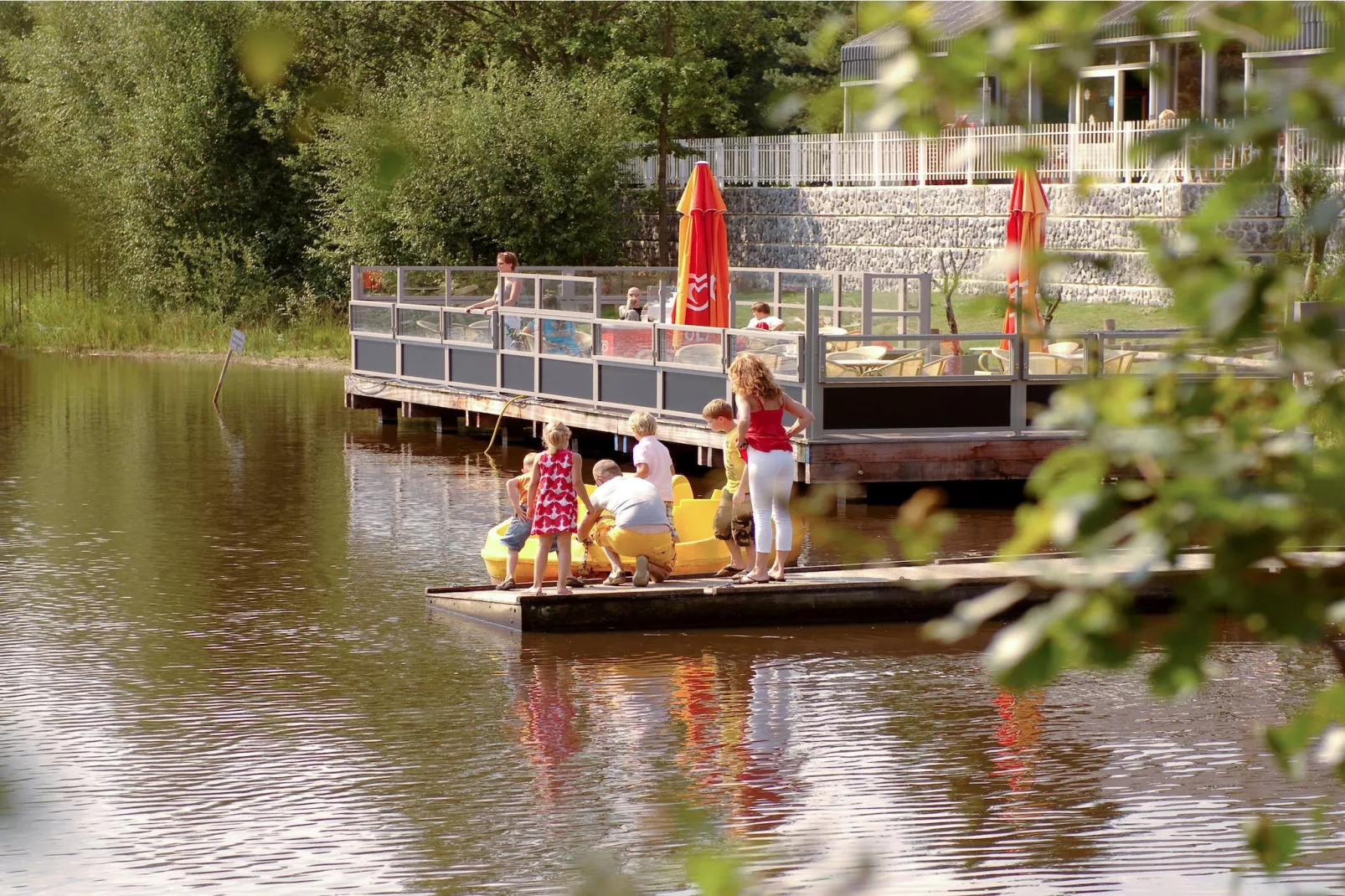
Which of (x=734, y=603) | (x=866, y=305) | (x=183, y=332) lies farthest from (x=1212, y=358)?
(x=183, y=332)

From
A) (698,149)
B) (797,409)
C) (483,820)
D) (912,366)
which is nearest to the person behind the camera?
(483,820)

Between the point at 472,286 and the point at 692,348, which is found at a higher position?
the point at 472,286

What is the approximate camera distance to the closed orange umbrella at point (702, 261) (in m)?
20.0

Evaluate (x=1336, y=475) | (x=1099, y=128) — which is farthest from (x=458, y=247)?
(x=1336, y=475)

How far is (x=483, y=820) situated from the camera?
25.8 feet

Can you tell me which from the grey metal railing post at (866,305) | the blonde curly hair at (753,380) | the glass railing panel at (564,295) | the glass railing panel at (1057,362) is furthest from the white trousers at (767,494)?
the glass railing panel at (564,295)

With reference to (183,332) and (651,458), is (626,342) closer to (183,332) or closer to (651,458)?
(651,458)

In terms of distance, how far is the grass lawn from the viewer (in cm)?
3612

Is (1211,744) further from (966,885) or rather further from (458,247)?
(458,247)

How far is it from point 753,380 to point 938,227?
73.9 feet

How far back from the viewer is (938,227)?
109ft

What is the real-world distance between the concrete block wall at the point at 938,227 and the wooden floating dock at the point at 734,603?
1356 centimetres

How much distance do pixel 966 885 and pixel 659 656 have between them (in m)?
4.15

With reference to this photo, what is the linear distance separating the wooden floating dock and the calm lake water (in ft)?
0.50
